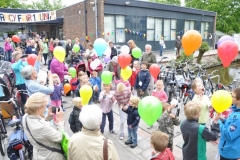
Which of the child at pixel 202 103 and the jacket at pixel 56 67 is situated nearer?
the child at pixel 202 103

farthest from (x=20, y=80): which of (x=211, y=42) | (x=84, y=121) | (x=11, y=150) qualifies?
(x=211, y=42)

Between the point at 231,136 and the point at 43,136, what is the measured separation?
2.11 meters

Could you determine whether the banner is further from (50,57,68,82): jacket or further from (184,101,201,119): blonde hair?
(184,101,201,119): blonde hair

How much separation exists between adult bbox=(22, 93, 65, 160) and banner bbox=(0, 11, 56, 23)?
55.3ft

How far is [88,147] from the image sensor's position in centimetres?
186

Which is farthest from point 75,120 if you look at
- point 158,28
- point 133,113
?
point 158,28

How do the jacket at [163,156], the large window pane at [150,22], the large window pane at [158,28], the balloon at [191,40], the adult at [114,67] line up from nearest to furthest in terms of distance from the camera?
the jacket at [163,156] < the balloon at [191,40] < the adult at [114,67] < the large window pane at [150,22] < the large window pane at [158,28]

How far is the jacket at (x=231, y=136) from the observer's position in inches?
91.3

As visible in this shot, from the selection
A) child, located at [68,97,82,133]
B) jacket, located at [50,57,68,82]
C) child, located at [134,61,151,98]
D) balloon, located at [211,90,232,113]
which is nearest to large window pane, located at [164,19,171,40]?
child, located at [134,61,151,98]

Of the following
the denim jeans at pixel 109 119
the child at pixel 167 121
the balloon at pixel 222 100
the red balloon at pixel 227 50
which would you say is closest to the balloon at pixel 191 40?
the red balloon at pixel 227 50

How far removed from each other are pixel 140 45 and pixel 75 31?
18.7ft

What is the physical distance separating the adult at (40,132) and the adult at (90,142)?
0.30m

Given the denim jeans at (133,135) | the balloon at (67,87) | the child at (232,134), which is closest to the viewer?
the child at (232,134)

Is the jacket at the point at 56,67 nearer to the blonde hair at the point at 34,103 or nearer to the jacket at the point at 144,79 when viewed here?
the jacket at the point at 144,79
